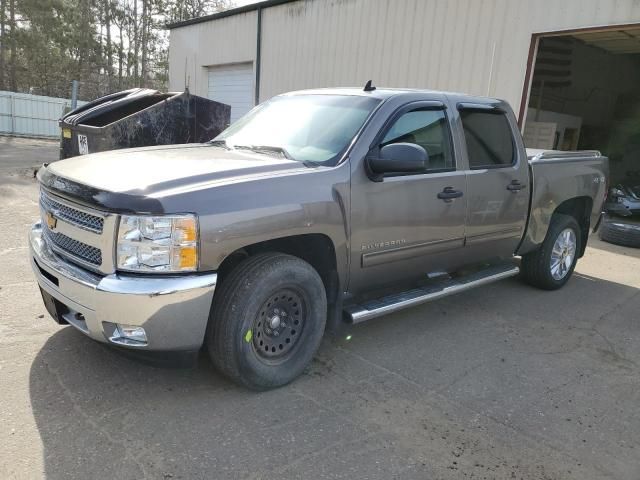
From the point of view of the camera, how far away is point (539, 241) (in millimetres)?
5492

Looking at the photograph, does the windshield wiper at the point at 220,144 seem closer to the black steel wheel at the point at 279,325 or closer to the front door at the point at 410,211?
the front door at the point at 410,211

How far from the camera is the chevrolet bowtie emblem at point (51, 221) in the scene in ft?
10.7

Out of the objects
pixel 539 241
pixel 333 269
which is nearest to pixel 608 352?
pixel 539 241

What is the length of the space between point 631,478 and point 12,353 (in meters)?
3.85

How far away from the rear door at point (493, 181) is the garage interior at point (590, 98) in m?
7.60

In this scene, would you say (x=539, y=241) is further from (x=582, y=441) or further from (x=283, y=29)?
(x=283, y=29)

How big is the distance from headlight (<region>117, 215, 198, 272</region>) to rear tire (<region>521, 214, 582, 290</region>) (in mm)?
4214

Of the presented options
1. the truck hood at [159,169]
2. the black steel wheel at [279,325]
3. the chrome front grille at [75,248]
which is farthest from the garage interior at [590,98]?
the chrome front grille at [75,248]

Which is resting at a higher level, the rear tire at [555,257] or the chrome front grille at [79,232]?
the chrome front grille at [79,232]

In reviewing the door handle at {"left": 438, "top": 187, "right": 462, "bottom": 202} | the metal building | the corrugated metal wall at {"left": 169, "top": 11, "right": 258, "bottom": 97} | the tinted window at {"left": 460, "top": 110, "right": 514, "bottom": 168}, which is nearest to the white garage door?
the metal building

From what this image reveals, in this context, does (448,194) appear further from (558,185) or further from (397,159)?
(558,185)

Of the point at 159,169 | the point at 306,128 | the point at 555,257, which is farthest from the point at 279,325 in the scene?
the point at 555,257

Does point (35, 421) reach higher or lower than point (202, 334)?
lower

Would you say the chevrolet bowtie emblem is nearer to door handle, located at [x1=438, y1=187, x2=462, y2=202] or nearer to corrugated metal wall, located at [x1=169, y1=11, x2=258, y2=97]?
door handle, located at [x1=438, y1=187, x2=462, y2=202]
